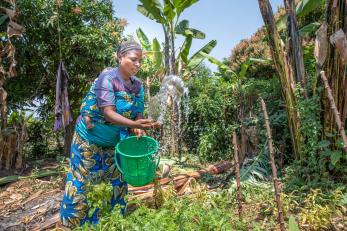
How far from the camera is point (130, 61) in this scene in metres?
2.35

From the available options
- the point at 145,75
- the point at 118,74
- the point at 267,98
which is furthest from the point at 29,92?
the point at 118,74

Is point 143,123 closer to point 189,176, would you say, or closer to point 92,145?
point 92,145

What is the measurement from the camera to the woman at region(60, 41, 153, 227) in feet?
7.76

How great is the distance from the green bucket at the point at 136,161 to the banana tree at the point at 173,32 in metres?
4.97

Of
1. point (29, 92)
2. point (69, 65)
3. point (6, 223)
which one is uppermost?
point (69, 65)

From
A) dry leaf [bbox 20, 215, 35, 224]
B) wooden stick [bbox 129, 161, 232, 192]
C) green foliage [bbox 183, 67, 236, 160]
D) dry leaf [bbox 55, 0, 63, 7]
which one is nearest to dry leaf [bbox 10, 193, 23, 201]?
dry leaf [bbox 20, 215, 35, 224]

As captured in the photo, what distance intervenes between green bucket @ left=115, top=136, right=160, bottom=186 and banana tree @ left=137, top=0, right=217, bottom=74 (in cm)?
497

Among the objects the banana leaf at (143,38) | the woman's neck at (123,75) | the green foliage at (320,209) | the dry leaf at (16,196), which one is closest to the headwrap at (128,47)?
the woman's neck at (123,75)

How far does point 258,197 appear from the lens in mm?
3475

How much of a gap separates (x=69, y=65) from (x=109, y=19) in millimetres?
1432

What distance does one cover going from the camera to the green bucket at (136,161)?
2.29 metres

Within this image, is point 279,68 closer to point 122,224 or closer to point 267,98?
point 267,98

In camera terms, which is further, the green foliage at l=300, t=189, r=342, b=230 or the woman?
the green foliage at l=300, t=189, r=342, b=230

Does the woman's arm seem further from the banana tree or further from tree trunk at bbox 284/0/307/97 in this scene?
the banana tree
